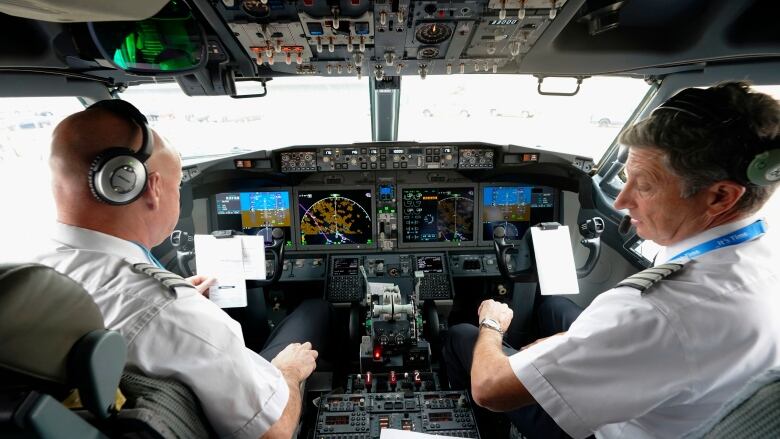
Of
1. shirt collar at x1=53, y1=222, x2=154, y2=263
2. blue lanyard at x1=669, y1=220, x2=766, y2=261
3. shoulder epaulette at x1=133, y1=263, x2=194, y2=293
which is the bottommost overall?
shoulder epaulette at x1=133, y1=263, x2=194, y2=293

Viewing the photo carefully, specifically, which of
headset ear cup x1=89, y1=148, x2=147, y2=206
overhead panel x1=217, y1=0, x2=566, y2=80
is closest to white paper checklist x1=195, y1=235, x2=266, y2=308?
overhead panel x1=217, y1=0, x2=566, y2=80

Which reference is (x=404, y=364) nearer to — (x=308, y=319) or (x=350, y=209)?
(x=308, y=319)

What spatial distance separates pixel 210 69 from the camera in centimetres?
189

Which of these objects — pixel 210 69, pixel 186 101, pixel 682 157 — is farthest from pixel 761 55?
pixel 186 101

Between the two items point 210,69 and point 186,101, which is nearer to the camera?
point 210,69

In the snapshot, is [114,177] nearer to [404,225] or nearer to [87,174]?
[87,174]

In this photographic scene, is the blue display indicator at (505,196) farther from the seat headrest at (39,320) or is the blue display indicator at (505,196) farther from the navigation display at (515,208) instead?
the seat headrest at (39,320)

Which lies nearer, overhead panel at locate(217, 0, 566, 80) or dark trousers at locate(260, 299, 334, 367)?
overhead panel at locate(217, 0, 566, 80)

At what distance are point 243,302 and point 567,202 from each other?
8.02 feet

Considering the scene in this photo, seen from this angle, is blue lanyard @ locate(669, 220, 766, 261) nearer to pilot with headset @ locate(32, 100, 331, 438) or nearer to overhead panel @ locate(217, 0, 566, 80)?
overhead panel @ locate(217, 0, 566, 80)

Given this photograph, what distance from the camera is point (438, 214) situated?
9.87 feet

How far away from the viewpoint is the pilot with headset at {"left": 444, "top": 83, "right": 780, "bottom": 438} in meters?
0.92

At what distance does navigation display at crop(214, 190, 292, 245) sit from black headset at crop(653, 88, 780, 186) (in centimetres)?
248

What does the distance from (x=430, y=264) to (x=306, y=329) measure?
1.17 m
